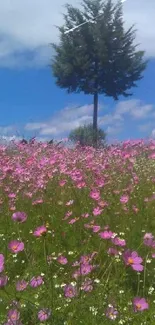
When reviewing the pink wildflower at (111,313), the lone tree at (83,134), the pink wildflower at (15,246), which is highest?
the lone tree at (83,134)

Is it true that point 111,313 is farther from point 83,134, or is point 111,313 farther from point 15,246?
point 83,134

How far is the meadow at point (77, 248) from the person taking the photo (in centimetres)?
362

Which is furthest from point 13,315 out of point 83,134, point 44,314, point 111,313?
point 83,134

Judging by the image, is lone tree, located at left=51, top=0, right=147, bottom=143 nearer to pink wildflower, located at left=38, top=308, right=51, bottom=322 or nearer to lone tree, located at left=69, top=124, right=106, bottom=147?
lone tree, located at left=69, top=124, right=106, bottom=147

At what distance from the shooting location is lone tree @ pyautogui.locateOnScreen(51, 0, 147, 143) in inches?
1372

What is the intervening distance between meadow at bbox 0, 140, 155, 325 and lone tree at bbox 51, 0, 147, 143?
23116 millimetres

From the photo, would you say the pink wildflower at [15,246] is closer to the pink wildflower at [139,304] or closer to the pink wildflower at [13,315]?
the pink wildflower at [13,315]

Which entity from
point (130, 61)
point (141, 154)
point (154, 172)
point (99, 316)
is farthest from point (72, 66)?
point (99, 316)

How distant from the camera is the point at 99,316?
387 centimetres

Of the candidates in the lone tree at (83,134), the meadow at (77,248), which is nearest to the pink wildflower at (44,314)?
the meadow at (77,248)

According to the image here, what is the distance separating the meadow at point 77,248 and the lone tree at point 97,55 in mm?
23116

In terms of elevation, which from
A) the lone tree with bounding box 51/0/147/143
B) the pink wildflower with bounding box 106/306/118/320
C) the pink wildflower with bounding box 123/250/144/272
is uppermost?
the lone tree with bounding box 51/0/147/143

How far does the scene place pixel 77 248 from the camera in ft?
20.4

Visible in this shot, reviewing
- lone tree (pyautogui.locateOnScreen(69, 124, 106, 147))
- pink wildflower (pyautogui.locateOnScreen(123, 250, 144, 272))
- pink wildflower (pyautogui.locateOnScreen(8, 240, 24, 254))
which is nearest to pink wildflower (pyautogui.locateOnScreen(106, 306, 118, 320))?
pink wildflower (pyautogui.locateOnScreen(123, 250, 144, 272))
